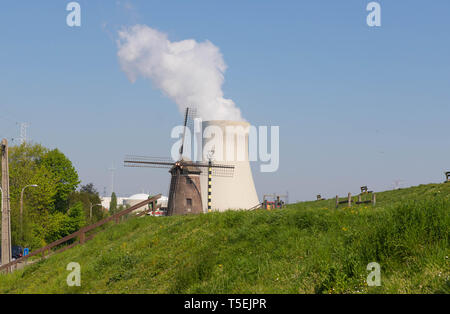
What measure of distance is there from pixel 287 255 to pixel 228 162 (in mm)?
34575

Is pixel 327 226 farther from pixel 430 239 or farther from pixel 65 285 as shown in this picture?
pixel 65 285

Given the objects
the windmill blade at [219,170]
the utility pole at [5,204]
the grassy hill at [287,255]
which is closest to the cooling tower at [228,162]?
the windmill blade at [219,170]

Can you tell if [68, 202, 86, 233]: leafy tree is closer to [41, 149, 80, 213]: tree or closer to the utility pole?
[41, 149, 80, 213]: tree

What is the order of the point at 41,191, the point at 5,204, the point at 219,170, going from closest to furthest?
the point at 5,204
the point at 219,170
the point at 41,191

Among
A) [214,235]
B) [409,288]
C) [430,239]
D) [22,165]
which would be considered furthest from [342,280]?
[22,165]

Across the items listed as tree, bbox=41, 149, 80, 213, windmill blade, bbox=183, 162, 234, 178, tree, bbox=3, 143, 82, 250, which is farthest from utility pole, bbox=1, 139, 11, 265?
tree, bbox=41, 149, 80, 213

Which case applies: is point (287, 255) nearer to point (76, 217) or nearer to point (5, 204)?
point (5, 204)

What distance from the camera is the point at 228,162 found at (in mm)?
47719

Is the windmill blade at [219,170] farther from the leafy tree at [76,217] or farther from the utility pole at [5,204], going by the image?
the utility pole at [5,204]

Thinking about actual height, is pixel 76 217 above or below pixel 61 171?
below

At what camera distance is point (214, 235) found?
1766 cm

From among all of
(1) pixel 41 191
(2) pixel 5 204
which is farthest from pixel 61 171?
(2) pixel 5 204

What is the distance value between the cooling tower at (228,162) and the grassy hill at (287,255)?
25859 millimetres

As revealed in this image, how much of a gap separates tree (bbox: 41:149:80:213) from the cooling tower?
20516 mm
